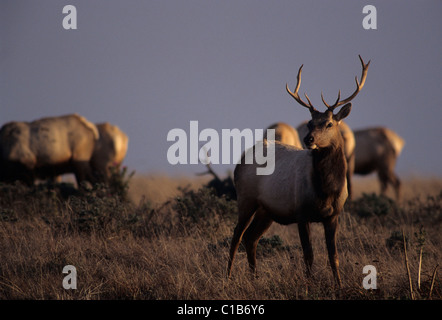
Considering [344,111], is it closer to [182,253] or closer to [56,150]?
[182,253]

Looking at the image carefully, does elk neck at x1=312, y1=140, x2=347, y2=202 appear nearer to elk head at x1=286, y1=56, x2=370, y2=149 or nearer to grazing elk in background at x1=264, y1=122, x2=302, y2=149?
Result: elk head at x1=286, y1=56, x2=370, y2=149

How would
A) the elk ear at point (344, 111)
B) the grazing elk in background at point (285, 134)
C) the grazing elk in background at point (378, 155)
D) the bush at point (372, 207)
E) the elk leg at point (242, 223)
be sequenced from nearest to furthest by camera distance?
1. the elk ear at point (344, 111)
2. the elk leg at point (242, 223)
3. the bush at point (372, 207)
4. the grazing elk in background at point (285, 134)
5. the grazing elk in background at point (378, 155)

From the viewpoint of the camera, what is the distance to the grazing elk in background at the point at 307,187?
5711 millimetres

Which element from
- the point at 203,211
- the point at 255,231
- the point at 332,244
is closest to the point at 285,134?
the point at 203,211

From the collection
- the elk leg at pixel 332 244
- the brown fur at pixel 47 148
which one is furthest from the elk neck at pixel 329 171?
the brown fur at pixel 47 148

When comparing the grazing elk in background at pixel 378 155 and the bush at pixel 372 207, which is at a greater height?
the grazing elk in background at pixel 378 155

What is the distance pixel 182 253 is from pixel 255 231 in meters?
1.07

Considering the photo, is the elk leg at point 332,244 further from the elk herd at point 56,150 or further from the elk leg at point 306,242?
the elk herd at point 56,150

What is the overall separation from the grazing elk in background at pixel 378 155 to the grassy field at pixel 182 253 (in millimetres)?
7287

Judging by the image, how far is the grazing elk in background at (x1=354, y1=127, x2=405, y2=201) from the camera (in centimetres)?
1805

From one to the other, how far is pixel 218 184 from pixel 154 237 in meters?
3.26

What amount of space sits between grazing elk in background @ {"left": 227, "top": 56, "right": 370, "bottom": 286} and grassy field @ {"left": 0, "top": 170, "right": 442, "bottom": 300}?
42 cm

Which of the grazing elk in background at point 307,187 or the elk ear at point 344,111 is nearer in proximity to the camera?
the grazing elk in background at point 307,187
